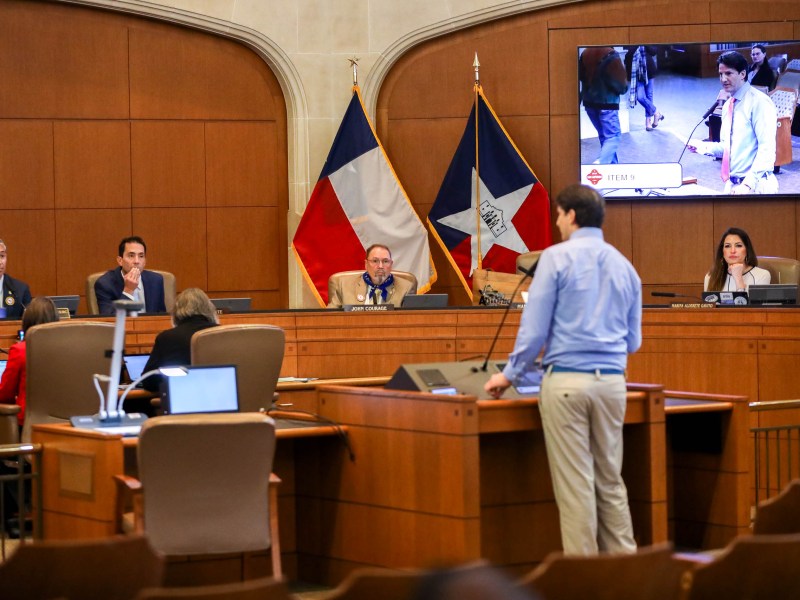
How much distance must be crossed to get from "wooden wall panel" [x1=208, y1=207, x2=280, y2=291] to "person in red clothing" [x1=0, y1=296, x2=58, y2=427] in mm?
4079

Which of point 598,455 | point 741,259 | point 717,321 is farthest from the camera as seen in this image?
point 741,259

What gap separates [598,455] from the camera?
4.30 metres

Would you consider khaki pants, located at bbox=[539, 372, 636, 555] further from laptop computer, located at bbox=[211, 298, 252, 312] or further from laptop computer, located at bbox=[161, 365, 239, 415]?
laptop computer, located at bbox=[211, 298, 252, 312]

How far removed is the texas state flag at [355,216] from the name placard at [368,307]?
207 centimetres

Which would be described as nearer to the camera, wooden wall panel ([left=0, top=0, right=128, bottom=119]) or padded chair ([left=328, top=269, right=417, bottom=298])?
padded chair ([left=328, top=269, right=417, bottom=298])

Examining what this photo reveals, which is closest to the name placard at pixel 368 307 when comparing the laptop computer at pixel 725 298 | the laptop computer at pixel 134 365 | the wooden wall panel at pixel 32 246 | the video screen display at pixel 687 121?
the laptop computer at pixel 134 365

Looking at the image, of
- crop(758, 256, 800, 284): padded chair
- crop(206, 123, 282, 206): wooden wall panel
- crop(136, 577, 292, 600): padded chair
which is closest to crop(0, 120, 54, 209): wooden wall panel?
crop(206, 123, 282, 206): wooden wall panel

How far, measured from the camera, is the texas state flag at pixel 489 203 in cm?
1003

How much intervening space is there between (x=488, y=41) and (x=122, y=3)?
10.0 feet

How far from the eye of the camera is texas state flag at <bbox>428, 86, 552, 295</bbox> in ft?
32.9

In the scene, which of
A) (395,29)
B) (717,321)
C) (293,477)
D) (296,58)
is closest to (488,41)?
(395,29)

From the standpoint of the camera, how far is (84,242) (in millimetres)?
10062

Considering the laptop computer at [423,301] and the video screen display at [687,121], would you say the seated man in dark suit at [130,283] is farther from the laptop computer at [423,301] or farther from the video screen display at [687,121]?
the video screen display at [687,121]

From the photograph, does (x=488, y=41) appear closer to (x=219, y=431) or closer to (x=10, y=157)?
(x=10, y=157)
